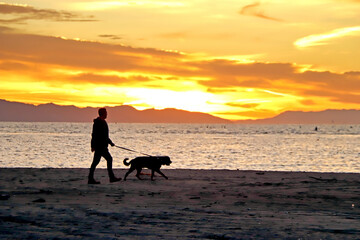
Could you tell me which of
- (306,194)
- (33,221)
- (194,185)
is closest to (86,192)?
(194,185)

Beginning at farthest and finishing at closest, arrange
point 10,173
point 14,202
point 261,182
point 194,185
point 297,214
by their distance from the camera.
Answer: point 10,173, point 261,182, point 194,185, point 14,202, point 297,214

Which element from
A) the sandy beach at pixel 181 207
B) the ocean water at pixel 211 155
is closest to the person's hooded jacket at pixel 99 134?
the sandy beach at pixel 181 207

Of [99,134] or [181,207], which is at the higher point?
[99,134]

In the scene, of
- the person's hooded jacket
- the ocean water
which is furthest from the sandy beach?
the ocean water

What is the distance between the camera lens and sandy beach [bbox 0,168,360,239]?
335 inches

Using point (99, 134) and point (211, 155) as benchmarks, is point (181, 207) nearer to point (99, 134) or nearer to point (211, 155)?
point (99, 134)

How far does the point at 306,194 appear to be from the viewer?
554 inches

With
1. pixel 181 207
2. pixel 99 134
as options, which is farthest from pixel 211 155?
pixel 181 207

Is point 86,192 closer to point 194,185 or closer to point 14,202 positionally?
point 14,202

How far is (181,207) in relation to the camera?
11281 mm

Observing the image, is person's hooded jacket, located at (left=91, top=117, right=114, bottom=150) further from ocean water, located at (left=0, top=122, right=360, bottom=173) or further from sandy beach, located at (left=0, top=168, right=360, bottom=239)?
ocean water, located at (left=0, top=122, right=360, bottom=173)

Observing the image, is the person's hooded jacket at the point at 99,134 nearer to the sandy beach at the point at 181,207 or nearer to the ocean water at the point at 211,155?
the sandy beach at the point at 181,207

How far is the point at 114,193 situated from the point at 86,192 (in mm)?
812

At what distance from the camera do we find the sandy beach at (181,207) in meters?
Result: 8.51
